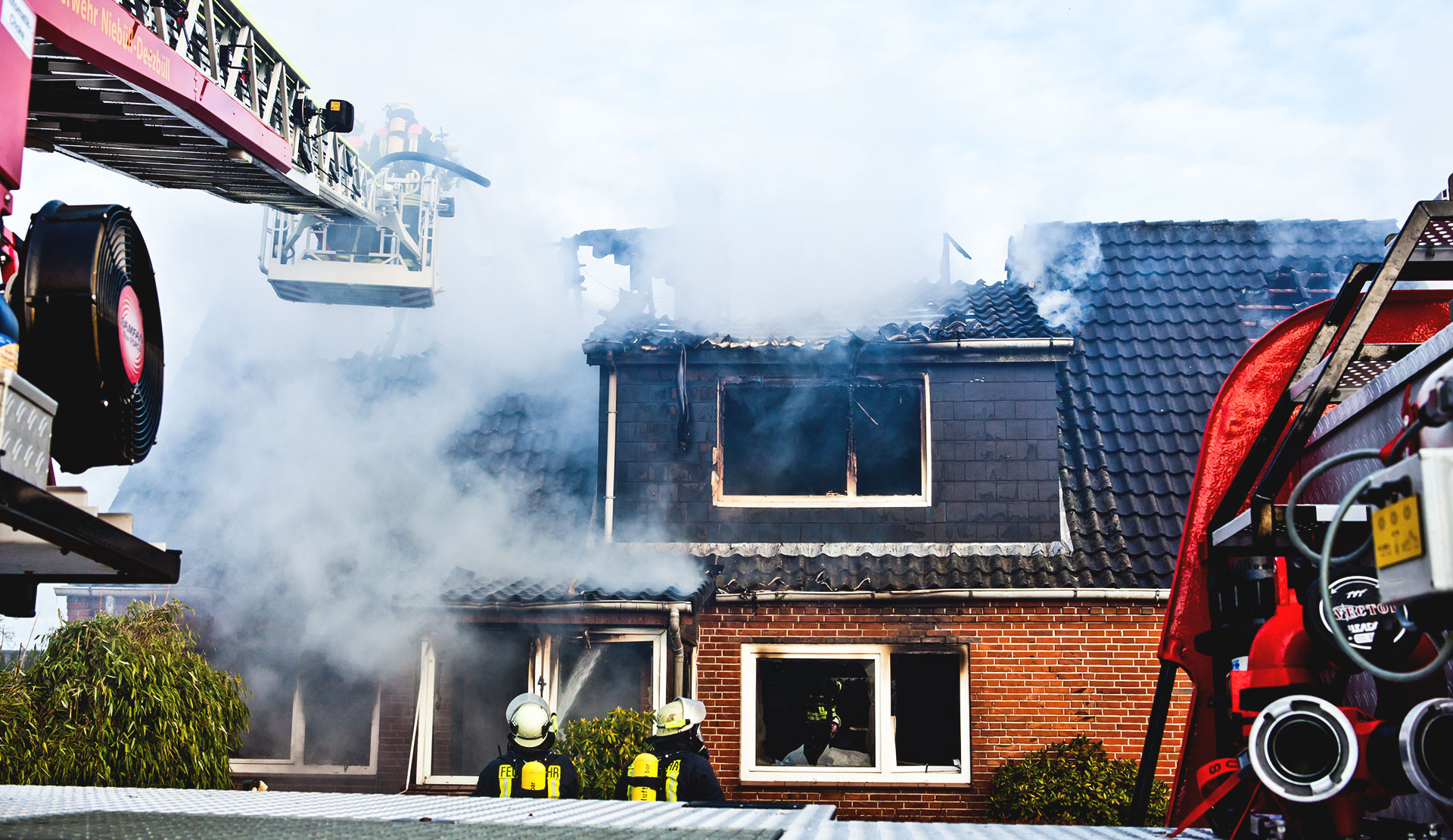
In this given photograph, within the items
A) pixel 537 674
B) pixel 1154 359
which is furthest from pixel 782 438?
pixel 1154 359

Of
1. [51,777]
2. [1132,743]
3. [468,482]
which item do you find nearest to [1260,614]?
[1132,743]

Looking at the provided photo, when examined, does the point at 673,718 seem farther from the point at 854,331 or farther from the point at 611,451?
the point at 854,331

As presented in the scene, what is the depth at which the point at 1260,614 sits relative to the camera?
13.0 feet

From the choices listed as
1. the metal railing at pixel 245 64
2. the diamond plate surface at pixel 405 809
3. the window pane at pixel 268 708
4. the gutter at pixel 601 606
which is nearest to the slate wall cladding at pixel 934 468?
the gutter at pixel 601 606

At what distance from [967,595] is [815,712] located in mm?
1822

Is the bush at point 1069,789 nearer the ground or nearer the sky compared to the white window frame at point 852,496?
nearer the ground

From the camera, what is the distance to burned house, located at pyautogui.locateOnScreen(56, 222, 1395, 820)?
998 centimetres

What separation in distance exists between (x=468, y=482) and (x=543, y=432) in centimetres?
102

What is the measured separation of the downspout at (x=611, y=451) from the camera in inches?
429

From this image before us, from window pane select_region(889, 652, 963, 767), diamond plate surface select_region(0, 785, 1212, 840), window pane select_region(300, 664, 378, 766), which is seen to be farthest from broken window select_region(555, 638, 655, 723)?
diamond plate surface select_region(0, 785, 1212, 840)

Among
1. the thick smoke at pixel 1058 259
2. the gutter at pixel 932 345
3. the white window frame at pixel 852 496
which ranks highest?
the thick smoke at pixel 1058 259

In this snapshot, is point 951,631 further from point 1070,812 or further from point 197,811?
point 197,811

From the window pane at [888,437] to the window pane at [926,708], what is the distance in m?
1.73

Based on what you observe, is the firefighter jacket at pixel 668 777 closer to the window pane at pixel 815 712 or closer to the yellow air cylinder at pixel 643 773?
the yellow air cylinder at pixel 643 773
